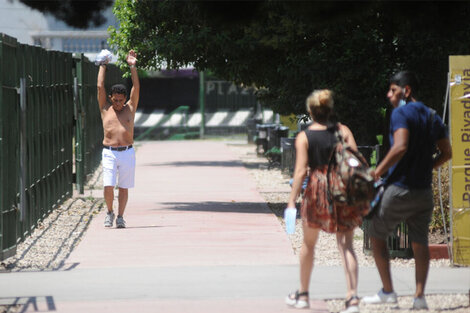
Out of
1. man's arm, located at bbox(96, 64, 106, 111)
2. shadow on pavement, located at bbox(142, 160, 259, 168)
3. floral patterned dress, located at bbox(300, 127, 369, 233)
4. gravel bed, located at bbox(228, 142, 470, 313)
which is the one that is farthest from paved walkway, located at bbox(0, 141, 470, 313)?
shadow on pavement, located at bbox(142, 160, 259, 168)

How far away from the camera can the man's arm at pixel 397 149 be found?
321 inches

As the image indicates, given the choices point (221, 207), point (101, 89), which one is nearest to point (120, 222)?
point (101, 89)

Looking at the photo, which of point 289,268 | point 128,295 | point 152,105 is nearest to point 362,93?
point 289,268

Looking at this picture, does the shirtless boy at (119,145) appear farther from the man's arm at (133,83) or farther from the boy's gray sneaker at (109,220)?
the boy's gray sneaker at (109,220)

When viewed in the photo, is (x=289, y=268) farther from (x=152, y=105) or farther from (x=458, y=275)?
(x=152, y=105)

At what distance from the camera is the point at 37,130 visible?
13859 mm

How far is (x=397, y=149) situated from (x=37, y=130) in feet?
22.5

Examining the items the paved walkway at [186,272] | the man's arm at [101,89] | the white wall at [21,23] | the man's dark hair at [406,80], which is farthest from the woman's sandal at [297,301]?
the white wall at [21,23]

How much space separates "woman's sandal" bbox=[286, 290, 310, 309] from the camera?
841 centimetres

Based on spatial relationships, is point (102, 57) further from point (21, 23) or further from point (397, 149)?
point (21, 23)

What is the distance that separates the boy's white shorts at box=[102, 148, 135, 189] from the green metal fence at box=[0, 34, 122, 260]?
90cm

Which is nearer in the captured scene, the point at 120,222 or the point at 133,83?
the point at 133,83

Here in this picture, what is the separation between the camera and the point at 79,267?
10.7m

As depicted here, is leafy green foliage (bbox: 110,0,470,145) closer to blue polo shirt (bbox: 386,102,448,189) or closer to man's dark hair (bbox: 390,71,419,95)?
man's dark hair (bbox: 390,71,419,95)
